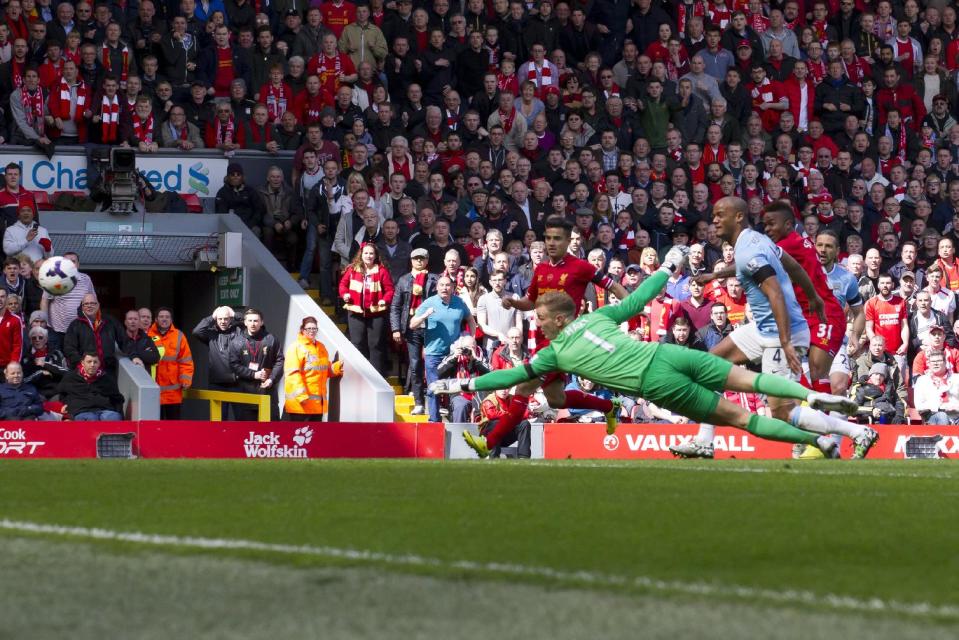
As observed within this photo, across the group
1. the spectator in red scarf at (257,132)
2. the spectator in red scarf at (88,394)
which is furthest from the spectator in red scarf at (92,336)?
the spectator in red scarf at (257,132)

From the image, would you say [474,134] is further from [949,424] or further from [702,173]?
[949,424]

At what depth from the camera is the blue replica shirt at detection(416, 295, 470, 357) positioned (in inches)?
771

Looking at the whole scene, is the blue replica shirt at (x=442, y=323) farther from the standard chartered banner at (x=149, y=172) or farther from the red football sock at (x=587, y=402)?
the red football sock at (x=587, y=402)

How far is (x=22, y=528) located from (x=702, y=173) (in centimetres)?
1764

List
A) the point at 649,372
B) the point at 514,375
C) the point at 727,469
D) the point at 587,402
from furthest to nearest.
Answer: the point at 587,402 < the point at 727,469 < the point at 514,375 < the point at 649,372

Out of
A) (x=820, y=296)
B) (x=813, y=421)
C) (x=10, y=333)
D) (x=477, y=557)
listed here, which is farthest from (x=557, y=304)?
(x=10, y=333)

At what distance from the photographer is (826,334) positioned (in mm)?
14023

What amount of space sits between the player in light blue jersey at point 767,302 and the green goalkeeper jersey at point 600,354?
5.24ft

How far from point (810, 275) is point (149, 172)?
10.8 meters

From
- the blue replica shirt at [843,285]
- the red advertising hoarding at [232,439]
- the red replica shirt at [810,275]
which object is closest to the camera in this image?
the red replica shirt at [810,275]

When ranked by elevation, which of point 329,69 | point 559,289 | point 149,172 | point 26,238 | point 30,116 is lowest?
point 559,289

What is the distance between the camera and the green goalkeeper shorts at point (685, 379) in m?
11.0

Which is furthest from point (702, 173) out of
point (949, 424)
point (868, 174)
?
point (949, 424)

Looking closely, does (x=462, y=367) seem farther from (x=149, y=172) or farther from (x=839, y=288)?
(x=149, y=172)
